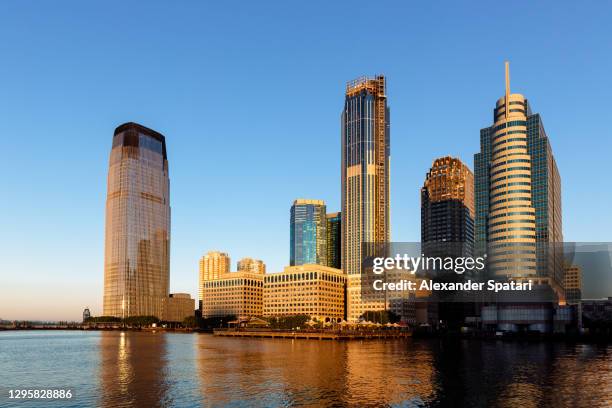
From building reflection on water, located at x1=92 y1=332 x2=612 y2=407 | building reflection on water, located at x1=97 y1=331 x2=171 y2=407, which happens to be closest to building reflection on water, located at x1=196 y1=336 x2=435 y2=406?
building reflection on water, located at x1=92 y1=332 x2=612 y2=407

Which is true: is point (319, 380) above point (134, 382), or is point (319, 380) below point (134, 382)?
below

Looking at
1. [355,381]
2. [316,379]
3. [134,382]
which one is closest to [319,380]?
[316,379]

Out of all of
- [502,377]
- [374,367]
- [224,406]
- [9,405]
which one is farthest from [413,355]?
[9,405]

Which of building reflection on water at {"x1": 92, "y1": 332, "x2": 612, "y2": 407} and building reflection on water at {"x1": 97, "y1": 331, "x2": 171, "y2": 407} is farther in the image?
building reflection on water at {"x1": 92, "y1": 332, "x2": 612, "y2": 407}

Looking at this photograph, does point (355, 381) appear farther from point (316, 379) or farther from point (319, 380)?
point (316, 379)

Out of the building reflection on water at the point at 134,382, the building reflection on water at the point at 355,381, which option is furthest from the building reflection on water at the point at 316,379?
the building reflection on water at the point at 134,382

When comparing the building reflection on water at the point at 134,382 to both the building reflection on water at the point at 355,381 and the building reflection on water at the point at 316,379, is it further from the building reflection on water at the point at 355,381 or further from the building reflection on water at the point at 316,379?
the building reflection on water at the point at 316,379

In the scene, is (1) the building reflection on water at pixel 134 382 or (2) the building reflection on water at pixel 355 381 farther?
(2) the building reflection on water at pixel 355 381

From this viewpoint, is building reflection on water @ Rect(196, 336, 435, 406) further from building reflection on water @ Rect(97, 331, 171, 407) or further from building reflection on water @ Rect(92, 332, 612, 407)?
building reflection on water @ Rect(97, 331, 171, 407)

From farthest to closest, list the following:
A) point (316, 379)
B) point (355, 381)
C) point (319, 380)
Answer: point (316, 379) → point (319, 380) → point (355, 381)

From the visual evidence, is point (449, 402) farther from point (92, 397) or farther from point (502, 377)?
point (92, 397)

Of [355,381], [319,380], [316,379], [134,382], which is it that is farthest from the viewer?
[316,379]

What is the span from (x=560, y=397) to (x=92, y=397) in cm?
5837

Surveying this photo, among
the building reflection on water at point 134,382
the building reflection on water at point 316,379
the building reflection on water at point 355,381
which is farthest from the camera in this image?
the building reflection on water at point 316,379
